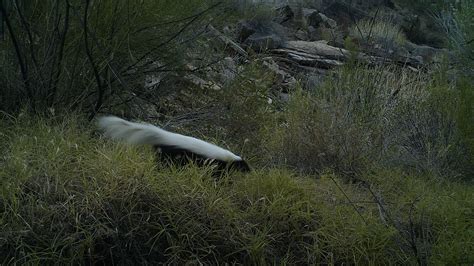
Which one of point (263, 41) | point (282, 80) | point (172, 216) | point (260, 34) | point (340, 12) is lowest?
point (340, 12)

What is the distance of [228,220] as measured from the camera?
420 cm

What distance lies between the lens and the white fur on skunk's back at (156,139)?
5066mm

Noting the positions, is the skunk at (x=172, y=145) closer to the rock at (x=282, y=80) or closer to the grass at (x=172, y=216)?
the grass at (x=172, y=216)

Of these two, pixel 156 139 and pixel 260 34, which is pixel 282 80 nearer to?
pixel 260 34

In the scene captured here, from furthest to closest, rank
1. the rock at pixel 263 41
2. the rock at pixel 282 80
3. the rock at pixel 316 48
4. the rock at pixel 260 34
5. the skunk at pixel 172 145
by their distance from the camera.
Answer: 1. the rock at pixel 316 48
2. the rock at pixel 260 34
3. the rock at pixel 263 41
4. the rock at pixel 282 80
5. the skunk at pixel 172 145

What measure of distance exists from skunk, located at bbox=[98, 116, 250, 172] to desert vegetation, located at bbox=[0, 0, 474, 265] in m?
0.16

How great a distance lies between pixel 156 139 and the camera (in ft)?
16.7

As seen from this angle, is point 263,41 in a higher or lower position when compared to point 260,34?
higher

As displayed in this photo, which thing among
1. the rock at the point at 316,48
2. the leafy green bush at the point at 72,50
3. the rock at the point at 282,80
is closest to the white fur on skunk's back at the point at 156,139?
the leafy green bush at the point at 72,50

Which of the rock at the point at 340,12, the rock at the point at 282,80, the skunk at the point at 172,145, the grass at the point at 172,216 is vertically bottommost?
the rock at the point at 340,12

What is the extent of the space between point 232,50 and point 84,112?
3.42 m

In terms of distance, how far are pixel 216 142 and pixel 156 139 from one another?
3.70 ft

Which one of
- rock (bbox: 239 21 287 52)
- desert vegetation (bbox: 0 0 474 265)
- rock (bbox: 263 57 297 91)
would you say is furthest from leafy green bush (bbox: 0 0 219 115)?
rock (bbox: 239 21 287 52)

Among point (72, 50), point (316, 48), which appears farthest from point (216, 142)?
point (316, 48)
